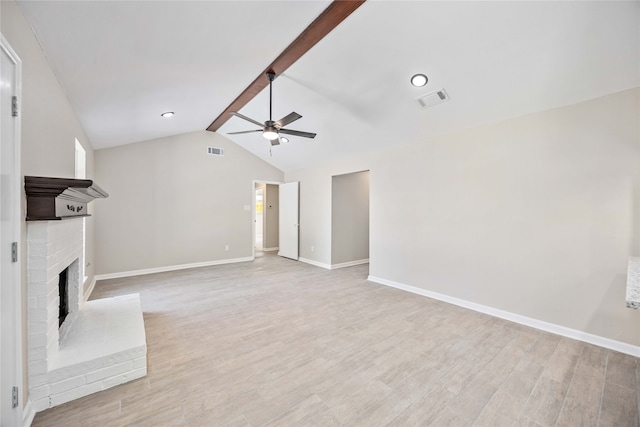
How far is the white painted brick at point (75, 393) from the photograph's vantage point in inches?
70.6

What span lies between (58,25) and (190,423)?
9.02 ft

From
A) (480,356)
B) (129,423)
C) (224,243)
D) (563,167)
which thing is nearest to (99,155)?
(224,243)

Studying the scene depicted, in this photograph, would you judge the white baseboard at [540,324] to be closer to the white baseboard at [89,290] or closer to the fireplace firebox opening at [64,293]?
the fireplace firebox opening at [64,293]

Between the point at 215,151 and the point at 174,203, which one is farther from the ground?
the point at 215,151

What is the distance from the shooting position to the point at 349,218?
20.2 ft

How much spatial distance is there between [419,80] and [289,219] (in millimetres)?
4754

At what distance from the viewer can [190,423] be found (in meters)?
1.65

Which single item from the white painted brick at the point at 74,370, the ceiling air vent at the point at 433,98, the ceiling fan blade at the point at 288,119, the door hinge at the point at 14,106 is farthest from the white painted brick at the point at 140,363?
the ceiling air vent at the point at 433,98

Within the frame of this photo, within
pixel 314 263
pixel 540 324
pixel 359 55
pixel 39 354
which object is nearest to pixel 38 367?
pixel 39 354

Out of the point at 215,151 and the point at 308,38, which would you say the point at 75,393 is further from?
the point at 215,151

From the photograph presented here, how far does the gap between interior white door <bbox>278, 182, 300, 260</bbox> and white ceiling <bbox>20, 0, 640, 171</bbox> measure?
3.16 m

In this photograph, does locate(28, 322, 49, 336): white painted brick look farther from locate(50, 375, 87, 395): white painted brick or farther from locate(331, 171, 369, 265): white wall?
locate(331, 171, 369, 265): white wall

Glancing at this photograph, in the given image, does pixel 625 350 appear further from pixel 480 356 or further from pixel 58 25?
pixel 58 25

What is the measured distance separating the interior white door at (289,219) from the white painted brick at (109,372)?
4.79 m
